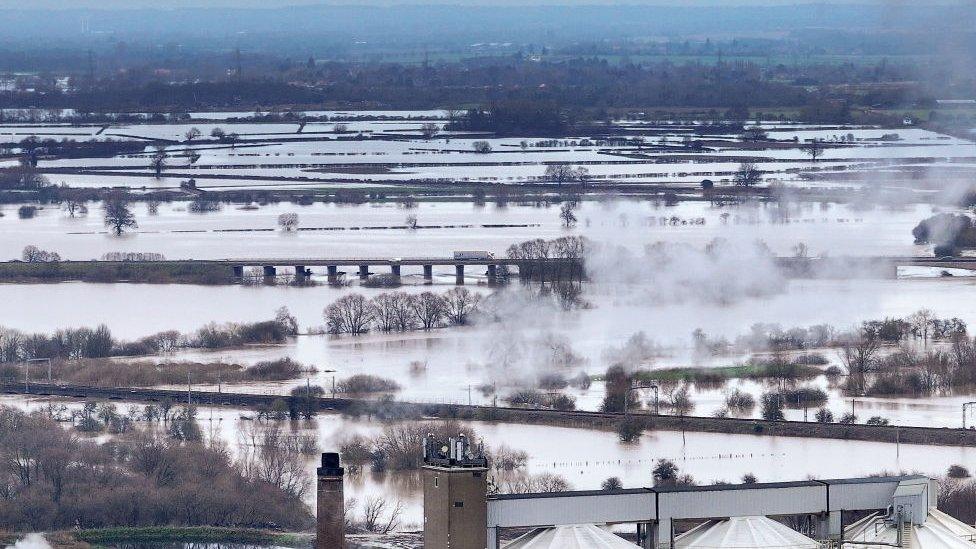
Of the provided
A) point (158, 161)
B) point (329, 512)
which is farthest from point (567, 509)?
point (158, 161)

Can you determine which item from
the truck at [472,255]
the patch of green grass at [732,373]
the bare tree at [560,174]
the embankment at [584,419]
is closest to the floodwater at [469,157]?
the bare tree at [560,174]

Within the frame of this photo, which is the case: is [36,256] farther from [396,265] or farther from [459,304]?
[459,304]

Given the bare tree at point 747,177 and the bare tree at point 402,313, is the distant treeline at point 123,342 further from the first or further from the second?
the bare tree at point 747,177

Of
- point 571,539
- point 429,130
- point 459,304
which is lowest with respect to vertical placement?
point 571,539

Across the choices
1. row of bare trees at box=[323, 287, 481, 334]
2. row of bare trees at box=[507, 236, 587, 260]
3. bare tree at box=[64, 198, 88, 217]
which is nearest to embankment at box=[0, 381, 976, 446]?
row of bare trees at box=[323, 287, 481, 334]

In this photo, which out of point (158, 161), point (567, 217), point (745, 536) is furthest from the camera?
point (158, 161)
